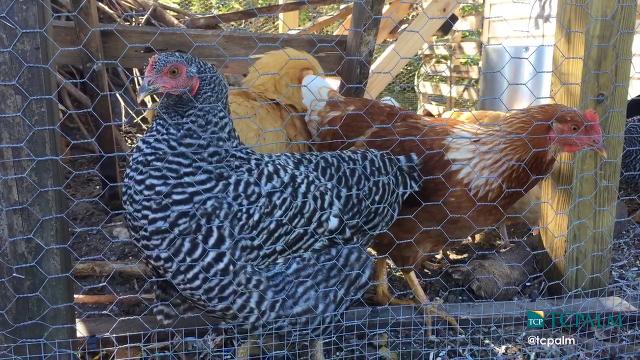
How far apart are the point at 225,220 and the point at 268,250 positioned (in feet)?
0.55

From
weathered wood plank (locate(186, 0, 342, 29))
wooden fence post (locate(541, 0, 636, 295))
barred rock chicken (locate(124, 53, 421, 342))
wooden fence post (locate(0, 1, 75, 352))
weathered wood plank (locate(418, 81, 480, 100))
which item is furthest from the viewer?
weathered wood plank (locate(418, 81, 480, 100))

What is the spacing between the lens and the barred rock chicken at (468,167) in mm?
1959

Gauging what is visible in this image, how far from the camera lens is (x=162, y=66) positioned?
151 cm

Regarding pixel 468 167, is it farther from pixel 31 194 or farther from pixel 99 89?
pixel 99 89

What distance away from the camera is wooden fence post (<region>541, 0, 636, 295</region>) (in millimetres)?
1882

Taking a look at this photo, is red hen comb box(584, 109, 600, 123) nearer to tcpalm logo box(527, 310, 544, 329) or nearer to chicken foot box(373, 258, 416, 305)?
tcpalm logo box(527, 310, 544, 329)

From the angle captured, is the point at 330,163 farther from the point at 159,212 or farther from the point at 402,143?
the point at 159,212

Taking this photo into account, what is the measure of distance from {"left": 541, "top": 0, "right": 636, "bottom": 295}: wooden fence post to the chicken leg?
50 centimetres

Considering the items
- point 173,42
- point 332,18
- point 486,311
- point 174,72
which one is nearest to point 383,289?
point 486,311

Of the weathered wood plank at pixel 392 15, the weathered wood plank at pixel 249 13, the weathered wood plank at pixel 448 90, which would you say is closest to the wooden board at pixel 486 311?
the weathered wood plank at pixel 249 13

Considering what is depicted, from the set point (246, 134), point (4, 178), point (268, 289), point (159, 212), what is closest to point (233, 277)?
point (268, 289)

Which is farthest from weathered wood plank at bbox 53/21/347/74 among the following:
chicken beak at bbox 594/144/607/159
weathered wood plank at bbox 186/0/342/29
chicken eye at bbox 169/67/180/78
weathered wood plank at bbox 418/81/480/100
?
weathered wood plank at bbox 418/81/480/100

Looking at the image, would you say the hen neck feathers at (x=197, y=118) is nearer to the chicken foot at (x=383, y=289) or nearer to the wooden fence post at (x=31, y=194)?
the wooden fence post at (x=31, y=194)

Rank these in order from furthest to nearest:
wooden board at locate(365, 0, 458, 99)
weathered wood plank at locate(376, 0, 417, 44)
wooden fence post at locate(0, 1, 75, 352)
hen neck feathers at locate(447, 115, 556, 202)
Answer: weathered wood plank at locate(376, 0, 417, 44) < wooden board at locate(365, 0, 458, 99) < hen neck feathers at locate(447, 115, 556, 202) < wooden fence post at locate(0, 1, 75, 352)
